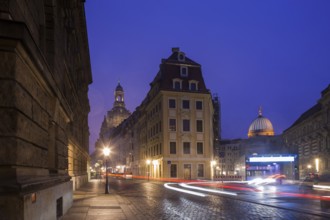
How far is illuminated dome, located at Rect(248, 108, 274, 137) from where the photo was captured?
16400 cm

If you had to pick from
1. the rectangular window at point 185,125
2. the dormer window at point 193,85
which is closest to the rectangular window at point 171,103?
the rectangular window at point 185,125

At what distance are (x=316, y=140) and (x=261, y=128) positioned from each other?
9604 cm

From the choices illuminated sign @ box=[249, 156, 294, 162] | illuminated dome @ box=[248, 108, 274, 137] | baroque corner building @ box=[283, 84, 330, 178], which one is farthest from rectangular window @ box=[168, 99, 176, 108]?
illuminated dome @ box=[248, 108, 274, 137]

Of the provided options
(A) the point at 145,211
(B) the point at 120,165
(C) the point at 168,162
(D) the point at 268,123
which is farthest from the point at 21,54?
(D) the point at 268,123

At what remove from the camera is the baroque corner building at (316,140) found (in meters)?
63.7

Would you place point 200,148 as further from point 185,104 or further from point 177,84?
point 177,84

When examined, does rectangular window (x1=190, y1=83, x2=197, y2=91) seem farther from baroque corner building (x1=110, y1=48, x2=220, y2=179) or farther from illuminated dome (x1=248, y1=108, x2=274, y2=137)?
illuminated dome (x1=248, y1=108, x2=274, y2=137)

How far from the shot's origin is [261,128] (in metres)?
165

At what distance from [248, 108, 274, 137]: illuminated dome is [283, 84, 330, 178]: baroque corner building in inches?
3045

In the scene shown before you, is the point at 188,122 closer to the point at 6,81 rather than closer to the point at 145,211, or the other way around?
the point at 145,211

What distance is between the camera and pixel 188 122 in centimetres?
6600

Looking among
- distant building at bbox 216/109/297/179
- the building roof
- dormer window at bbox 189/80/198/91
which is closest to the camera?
the building roof

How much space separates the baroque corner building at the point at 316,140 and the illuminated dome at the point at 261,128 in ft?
254

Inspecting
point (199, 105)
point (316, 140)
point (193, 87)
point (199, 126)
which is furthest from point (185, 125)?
point (316, 140)
